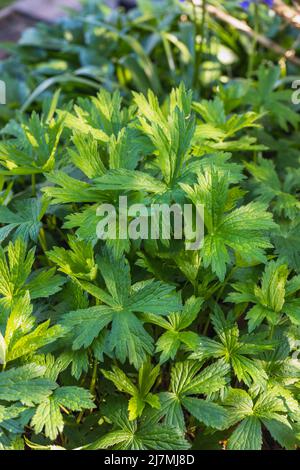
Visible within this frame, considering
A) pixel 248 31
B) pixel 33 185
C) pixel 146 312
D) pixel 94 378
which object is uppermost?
pixel 248 31

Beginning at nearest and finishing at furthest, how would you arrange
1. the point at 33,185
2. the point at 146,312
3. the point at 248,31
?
the point at 146,312, the point at 33,185, the point at 248,31

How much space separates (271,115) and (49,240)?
0.99 m

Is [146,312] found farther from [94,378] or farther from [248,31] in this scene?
[248,31]

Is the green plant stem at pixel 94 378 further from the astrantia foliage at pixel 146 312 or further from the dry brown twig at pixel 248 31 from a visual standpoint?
the dry brown twig at pixel 248 31

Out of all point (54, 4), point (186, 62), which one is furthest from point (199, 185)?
point (54, 4)

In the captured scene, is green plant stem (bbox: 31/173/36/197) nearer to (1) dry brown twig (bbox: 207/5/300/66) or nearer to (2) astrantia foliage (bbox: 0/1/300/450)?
(2) astrantia foliage (bbox: 0/1/300/450)

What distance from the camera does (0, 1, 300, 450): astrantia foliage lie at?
4.00 ft

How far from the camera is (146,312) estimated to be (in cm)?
124

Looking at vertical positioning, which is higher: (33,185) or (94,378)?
(33,185)

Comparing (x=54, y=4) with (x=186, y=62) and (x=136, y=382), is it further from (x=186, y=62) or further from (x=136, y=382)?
(x=136, y=382)

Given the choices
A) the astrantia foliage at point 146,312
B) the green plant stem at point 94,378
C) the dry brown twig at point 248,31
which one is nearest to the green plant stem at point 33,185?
the astrantia foliage at point 146,312

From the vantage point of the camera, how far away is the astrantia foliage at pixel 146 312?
1.22m

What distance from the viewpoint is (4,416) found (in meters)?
1.14

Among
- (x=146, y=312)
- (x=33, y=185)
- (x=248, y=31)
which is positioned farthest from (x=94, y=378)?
(x=248, y=31)
